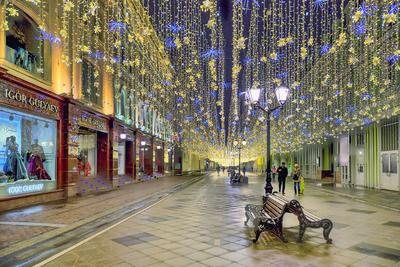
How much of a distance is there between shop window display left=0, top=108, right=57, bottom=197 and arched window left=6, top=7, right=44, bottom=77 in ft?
6.85

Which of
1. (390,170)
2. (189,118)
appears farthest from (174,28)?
(189,118)

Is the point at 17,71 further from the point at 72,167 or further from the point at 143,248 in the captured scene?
the point at 143,248

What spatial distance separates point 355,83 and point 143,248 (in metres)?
20.3

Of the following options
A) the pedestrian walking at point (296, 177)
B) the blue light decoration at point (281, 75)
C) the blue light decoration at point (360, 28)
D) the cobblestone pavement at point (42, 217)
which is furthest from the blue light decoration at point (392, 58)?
the cobblestone pavement at point (42, 217)

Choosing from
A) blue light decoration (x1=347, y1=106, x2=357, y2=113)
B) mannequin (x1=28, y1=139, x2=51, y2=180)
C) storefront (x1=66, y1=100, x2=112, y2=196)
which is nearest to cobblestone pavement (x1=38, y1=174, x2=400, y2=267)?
mannequin (x1=28, y1=139, x2=51, y2=180)

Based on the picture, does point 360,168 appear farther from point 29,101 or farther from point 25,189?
point 29,101

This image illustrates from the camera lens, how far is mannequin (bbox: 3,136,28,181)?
1319cm

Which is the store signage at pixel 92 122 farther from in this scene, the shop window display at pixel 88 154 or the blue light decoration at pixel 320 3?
the blue light decoration at pixel 320 3

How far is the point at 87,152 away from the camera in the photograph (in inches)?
899

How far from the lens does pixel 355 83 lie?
22781mm

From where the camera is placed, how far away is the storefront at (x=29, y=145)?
41.7 feet

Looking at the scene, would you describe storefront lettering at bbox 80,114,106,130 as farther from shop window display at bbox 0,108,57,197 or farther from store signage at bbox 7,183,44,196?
store signage at bbox 7,183,44,196

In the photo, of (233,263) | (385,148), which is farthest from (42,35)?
(385,148)

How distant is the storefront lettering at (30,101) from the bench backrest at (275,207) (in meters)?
9.89
